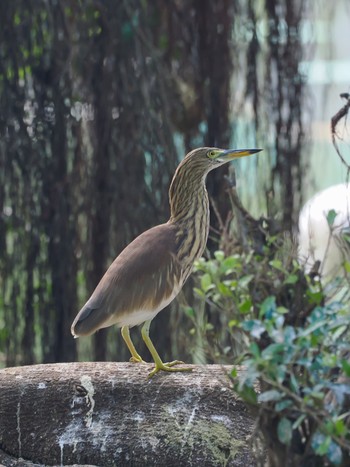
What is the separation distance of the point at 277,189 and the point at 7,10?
1.77 meters

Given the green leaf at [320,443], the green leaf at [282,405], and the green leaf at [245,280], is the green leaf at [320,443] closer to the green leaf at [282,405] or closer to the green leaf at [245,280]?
the green leaf at [282,405]

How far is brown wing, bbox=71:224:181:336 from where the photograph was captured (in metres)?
4.12

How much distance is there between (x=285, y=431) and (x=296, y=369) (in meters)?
0.29

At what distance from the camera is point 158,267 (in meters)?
4.25

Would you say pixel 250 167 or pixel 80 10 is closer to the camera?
pixel 80 10

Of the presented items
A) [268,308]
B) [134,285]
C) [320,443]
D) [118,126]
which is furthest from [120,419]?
[118,126]

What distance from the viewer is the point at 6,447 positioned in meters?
3.86

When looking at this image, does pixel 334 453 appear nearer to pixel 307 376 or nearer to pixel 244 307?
pixel 307 376

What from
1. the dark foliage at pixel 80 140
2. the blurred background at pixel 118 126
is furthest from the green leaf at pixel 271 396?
the dark foliage at pixel 80 140

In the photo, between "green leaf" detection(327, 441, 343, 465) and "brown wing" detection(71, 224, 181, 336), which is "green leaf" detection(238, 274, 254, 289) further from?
"brown wing" detection(71, 224, 181, 336)

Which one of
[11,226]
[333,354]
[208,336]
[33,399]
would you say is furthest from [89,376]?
[11,226]

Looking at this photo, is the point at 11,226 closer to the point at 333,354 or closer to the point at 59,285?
the point at 59,285

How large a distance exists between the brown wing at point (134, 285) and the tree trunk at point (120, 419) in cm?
22

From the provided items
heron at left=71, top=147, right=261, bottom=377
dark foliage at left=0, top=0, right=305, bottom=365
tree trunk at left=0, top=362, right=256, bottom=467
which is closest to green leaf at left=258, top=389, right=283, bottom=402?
tree trunk at left=0, top=362, right=256, bottom=467
